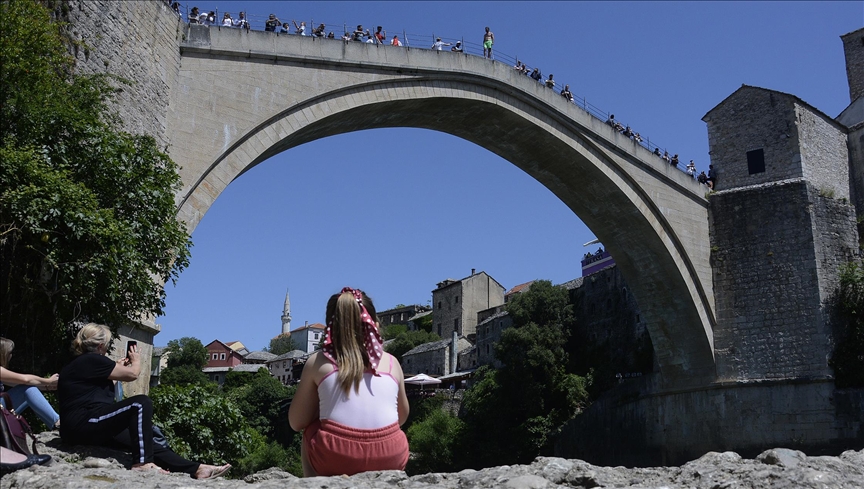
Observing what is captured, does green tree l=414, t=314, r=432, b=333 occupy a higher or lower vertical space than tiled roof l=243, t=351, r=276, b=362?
higher

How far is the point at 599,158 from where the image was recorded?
1634 cm

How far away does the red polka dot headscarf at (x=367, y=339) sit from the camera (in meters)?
3.11

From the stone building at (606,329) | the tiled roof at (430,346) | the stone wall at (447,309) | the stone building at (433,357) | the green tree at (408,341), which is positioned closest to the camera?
the stone building at (606,329)

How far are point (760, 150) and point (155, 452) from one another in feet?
53.3

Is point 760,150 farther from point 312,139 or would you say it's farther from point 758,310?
point 312,139

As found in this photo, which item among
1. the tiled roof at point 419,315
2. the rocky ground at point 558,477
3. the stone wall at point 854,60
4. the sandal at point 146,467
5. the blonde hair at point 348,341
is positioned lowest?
the sandal at point 146,467

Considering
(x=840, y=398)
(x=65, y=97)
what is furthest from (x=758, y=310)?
Result: (x=65, y=97)

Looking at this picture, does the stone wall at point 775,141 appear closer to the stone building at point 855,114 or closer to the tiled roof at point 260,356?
the stone building at point 855,114

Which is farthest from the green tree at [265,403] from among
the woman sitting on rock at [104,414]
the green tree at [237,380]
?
the woman sitting on rock at [104,414]

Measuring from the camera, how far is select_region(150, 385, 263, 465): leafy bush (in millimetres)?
8953

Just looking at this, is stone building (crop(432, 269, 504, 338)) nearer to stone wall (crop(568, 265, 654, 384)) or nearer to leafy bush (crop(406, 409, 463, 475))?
leafy bush (crop(406, 409, 463, 475))

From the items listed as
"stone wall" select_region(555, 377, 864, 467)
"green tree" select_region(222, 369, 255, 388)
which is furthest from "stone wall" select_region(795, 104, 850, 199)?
"green tree" select_region(222, 369, 255, 388)

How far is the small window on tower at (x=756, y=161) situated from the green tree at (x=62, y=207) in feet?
44.2

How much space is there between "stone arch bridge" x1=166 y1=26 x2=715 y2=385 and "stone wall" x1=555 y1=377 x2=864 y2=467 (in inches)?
24.9
